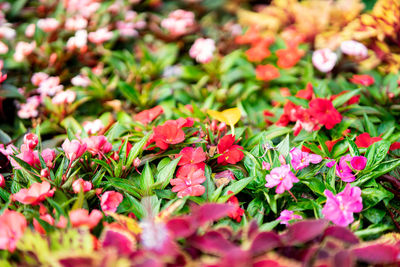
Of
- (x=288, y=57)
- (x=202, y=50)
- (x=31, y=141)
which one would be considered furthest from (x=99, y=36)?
(x=288, y=57)

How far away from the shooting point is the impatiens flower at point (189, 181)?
135cm

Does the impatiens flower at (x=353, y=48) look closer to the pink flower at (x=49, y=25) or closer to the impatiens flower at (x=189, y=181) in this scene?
the impatiens flower at (x=189, y=181)

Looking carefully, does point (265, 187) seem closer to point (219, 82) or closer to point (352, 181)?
point (352, 181)

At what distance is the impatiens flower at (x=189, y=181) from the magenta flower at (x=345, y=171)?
540 mm

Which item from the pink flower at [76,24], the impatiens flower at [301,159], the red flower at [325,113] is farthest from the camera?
the pink flower at [76,24]

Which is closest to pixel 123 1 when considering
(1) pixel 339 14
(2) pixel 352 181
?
(1) pixel 339 14

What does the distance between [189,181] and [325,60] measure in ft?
4.71

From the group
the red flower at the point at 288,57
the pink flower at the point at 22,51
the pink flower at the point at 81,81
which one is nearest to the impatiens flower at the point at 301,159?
the red flower at the point at 288,57

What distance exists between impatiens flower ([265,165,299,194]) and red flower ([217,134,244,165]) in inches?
8.4

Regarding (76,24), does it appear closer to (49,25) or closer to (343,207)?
(49,25)

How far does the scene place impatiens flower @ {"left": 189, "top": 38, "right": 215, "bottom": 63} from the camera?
2545 mm

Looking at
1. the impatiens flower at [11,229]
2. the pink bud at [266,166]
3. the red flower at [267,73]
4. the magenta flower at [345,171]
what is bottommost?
the red flower at [267,73]

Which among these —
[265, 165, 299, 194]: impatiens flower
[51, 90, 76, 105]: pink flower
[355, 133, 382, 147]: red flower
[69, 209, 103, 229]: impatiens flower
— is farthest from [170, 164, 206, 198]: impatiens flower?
[51, 90, 76, 105]: pink flower

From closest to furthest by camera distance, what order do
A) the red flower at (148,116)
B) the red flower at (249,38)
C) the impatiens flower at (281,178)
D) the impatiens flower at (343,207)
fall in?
the impatiens flower at (343,207) < the impatiens flower at (281,178) < the red flower at (148,116) < the red flower at (249,38)
